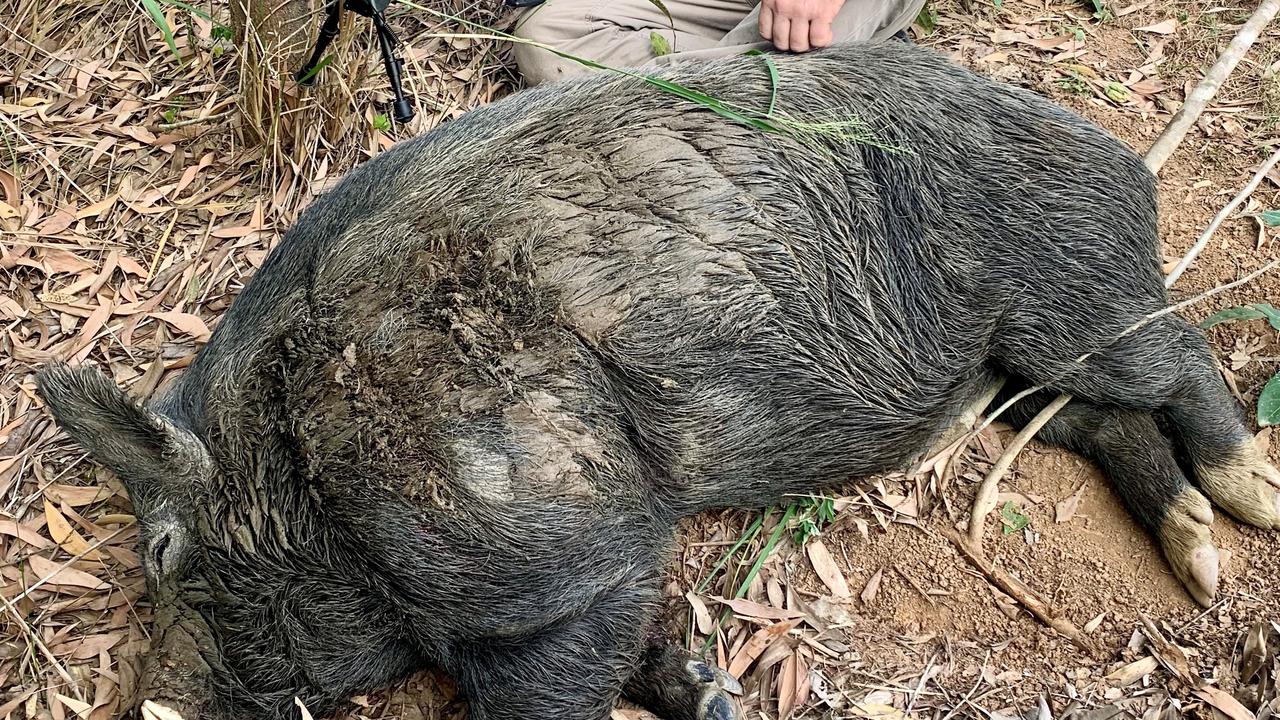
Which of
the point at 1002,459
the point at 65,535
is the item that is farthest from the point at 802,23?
the point at 65,535

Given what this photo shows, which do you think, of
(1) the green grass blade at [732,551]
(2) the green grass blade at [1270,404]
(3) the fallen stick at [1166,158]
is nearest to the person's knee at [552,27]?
(1) the green grass blade at [732,551]

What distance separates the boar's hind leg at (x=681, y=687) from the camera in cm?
316

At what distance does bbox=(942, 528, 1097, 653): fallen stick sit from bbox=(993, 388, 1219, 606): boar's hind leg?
1.52ft

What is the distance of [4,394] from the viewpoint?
385cm

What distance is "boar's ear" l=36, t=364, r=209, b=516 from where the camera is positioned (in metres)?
2.65

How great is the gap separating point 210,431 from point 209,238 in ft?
5.41

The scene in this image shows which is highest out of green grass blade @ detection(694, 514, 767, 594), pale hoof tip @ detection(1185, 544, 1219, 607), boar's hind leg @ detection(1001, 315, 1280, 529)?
boar's hind leg @ detection(1001, 315, 1280, 529)

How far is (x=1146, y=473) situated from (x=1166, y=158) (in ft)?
4.75

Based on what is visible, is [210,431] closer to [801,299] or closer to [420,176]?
[420,176]

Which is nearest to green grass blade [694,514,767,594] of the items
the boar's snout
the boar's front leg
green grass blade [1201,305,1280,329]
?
the boar's front leg

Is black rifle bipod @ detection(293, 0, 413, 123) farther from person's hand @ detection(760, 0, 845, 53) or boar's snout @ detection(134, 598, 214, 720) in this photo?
boar's snout @ detection(134, 598, 214, 720)

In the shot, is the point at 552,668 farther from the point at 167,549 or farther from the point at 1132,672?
the point at 1132,672

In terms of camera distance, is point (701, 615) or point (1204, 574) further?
point (701, 615)

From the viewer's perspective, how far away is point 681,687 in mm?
3225
